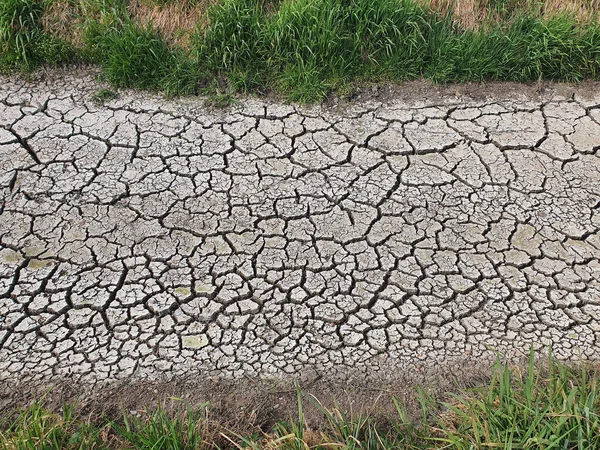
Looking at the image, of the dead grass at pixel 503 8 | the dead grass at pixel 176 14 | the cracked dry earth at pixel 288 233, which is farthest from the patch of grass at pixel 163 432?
the dead grass at pixel 503 8

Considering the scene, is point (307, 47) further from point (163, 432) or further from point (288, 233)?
point (163, 432)

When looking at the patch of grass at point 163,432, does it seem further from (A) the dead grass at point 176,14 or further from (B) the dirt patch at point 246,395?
(A) the dead grass at point 176,14

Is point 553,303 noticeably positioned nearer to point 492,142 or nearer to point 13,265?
point 492,142

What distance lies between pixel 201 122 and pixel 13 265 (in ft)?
5.07

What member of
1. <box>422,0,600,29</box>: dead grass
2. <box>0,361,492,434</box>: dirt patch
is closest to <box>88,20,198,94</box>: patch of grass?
<box>422,0,600,29</box>: dead grass

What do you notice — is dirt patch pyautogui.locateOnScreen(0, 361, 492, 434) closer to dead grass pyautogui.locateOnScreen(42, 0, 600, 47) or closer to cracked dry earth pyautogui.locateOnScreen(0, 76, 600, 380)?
cracked dry earth pyautogui.locateOnScreen(0, 76, 600, 380)

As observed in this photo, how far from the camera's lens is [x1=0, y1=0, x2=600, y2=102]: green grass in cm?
490

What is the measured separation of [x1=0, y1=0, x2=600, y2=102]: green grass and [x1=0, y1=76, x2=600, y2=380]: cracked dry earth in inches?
7.8

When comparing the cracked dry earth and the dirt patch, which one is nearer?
the dirt patch

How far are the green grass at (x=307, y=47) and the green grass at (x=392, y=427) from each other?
8.05 ft

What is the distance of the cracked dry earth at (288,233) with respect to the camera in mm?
3500

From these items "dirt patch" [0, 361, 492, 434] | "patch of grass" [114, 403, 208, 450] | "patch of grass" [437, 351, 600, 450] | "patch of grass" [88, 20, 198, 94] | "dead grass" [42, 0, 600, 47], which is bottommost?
"dirt patch" [0, 361, 492, 434]

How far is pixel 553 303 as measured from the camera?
372cm

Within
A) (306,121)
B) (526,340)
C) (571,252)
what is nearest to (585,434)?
(526,340)
